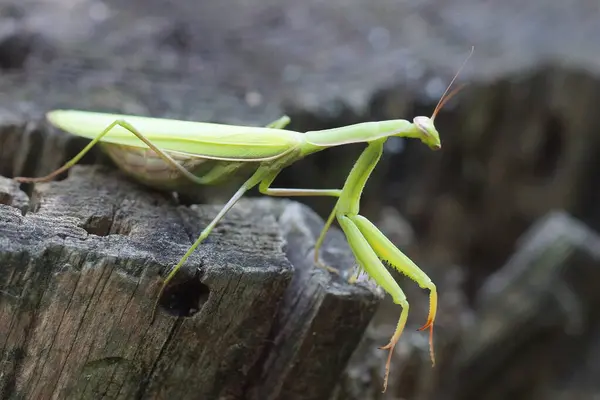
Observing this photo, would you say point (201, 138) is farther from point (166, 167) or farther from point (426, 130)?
point (426, 130)

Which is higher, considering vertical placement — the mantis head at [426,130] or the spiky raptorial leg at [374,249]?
the mantis head at [426,130]

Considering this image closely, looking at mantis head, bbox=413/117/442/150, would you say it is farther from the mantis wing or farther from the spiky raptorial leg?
the mantis wing

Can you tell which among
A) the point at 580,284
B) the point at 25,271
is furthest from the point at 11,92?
the point at 580,284

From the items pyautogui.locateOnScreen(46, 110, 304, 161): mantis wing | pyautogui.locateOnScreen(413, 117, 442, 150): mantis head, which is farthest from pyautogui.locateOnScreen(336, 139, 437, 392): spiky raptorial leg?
pyautogui.locateOnScreen(46, 110, 304, 161): mantis wing

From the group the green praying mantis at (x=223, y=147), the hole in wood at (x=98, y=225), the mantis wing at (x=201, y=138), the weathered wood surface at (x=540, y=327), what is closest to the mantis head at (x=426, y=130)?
the green praying mantis at (x=223, y=147)

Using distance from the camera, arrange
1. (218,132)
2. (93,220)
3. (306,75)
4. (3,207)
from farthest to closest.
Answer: (306,75)
(218,132)
(93,220)
(3,207)

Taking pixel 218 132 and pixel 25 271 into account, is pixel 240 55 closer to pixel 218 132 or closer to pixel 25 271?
pixel 218 132

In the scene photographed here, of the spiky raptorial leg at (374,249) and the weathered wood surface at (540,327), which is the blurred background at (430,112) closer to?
the weathered wood surface at (540,327)
